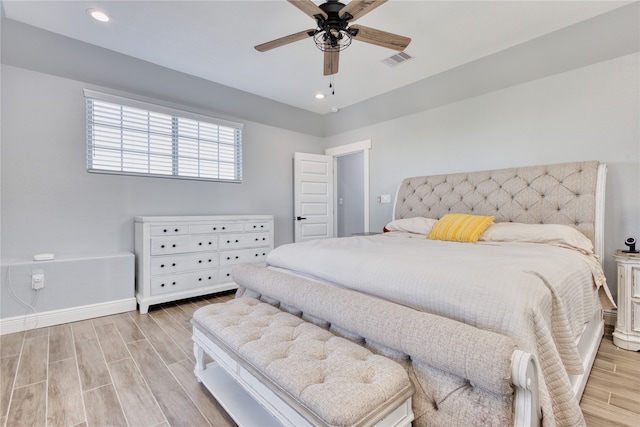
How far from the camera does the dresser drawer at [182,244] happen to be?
2924mm

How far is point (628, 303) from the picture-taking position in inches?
81.2

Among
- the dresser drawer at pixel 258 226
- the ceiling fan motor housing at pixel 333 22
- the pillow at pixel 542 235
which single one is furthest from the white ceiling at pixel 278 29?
the dresser drawer at pixel 258 226

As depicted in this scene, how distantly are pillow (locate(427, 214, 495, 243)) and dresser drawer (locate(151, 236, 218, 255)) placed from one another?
2329mm

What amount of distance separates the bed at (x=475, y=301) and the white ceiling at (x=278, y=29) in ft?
4.34

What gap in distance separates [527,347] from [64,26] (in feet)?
12.3

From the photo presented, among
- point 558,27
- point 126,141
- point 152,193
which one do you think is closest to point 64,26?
point 126,141

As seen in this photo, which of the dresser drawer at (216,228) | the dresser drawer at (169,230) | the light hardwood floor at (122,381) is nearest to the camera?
the light hardwood floor at (122,381)

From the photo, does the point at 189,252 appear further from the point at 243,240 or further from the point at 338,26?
the point at 338,26

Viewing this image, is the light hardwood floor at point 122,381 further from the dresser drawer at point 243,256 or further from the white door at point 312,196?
the white door at point 312,196

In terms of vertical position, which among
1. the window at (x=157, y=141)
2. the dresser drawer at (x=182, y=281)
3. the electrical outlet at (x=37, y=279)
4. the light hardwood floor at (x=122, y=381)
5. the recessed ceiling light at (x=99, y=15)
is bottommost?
the light hardwood floor at (x=122, y=381)

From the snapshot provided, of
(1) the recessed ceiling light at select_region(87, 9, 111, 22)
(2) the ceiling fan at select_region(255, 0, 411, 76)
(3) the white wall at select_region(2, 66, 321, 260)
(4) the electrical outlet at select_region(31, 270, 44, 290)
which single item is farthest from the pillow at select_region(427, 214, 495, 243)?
(4) the electrical outlet at select_region(31, 270, 44, 290)

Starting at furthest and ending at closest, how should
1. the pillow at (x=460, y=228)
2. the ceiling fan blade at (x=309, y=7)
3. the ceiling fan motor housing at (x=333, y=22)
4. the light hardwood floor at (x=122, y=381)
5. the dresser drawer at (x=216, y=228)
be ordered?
the dresser drawer at (x=216, y=228) → the pillow at (x=460, y=228) → the ceiling fan motor housing at (x=333, y=22) → the ceiling fan blade at (x=309, y=7) → the light hardwood floor at (x=122, y=381)

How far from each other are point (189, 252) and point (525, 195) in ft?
11.1

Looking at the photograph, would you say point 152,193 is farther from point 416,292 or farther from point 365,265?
point 416,292
